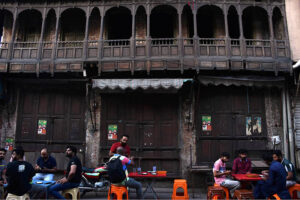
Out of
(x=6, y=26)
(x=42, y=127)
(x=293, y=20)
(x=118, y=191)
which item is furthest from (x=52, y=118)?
(x=293, y=20)

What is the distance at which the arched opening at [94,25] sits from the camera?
12.0 meters

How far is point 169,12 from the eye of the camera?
38.8 feet

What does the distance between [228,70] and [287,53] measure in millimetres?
2874

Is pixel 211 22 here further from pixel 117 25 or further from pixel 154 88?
pixel 154 88

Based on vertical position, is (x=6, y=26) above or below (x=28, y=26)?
below

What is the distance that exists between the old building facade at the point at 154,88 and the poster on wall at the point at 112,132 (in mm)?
48

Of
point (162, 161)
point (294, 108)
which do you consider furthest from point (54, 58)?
point (294, 108)

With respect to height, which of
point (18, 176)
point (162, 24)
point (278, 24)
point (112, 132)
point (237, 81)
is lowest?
point (18, 176)

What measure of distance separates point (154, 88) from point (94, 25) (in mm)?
5392

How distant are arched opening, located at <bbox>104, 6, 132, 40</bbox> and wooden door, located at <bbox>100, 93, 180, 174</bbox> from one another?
11.8ft

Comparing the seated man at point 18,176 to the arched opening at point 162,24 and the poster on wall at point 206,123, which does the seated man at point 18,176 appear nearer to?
the poster on wall at point 206,123

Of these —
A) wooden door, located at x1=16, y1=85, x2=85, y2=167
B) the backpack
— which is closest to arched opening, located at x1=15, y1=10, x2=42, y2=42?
wooden door, located at x1=16, y1=85, x2=85, y2=167

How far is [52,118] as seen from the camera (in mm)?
11227

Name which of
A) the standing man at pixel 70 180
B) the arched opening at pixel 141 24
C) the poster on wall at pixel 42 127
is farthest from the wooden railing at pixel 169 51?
the standing man at pixel 70 180
